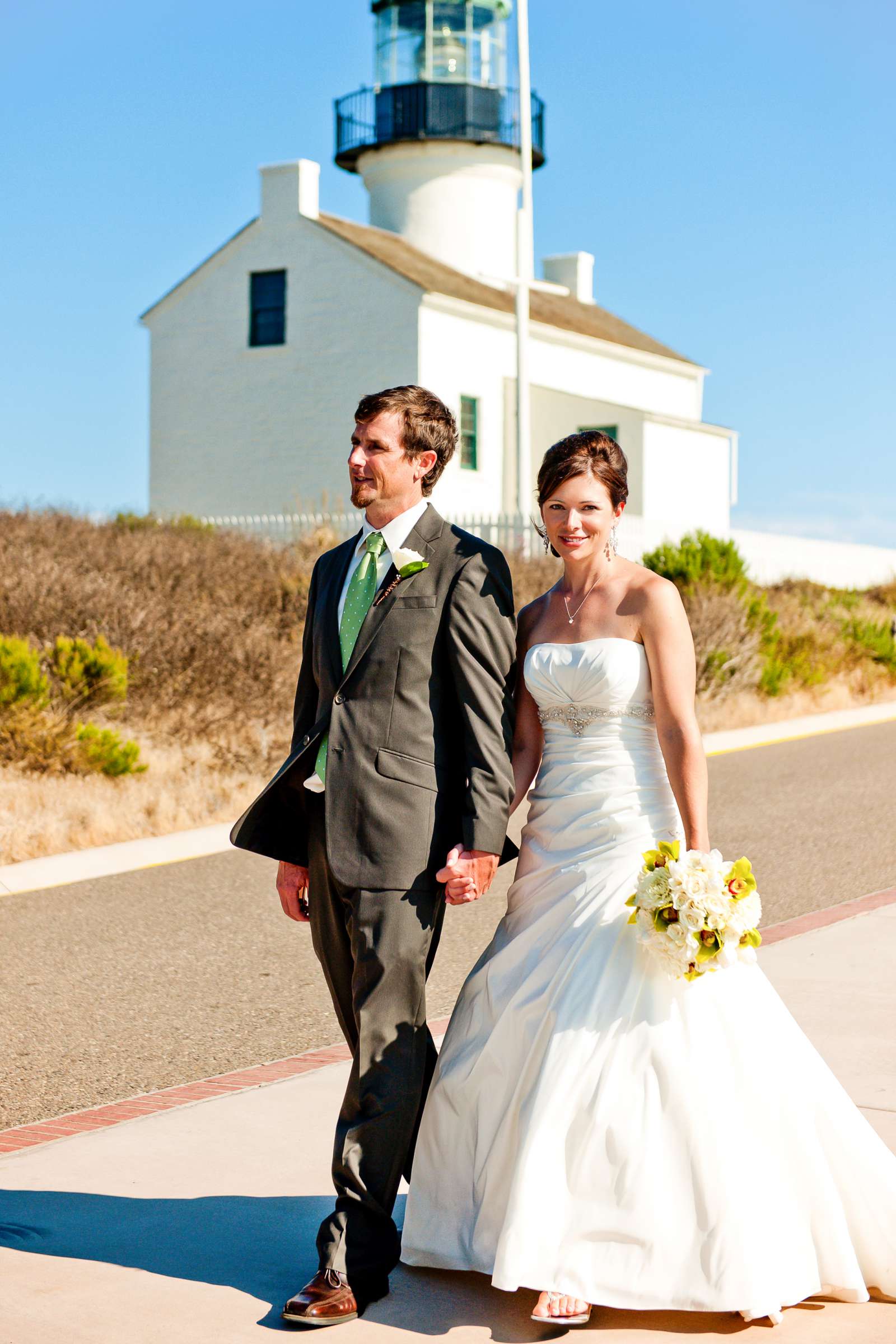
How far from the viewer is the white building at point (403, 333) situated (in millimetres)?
29859

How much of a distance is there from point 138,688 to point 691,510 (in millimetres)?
21467

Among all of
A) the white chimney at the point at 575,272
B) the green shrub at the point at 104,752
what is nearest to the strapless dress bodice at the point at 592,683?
the green shrub at the point at 104,752

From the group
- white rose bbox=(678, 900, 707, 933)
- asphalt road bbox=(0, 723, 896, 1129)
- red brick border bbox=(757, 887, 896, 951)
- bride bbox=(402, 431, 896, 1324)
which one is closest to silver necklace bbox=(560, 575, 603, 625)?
bride bbox=(402, 431, 896, 1324)

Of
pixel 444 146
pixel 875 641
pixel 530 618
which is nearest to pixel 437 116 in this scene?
pixel 444 146

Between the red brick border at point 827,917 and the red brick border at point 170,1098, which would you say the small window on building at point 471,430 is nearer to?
the red brick border at point 827,917

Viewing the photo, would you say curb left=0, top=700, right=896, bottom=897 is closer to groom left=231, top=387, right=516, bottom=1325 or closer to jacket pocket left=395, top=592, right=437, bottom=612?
groom left=231, top=387, right=516, bottom=1325

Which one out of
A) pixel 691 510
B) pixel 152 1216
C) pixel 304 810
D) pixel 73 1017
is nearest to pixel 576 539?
pixel 304 810

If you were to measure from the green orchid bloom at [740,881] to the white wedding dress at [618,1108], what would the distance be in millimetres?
190

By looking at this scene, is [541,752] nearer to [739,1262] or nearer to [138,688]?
[739,1262]

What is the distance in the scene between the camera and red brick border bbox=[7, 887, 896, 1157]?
5.02 m

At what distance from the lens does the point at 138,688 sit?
14.3 meters

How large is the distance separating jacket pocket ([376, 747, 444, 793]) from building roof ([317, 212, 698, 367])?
26.0 metres

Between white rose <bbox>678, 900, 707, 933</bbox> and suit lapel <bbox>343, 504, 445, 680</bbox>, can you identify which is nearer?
white rose <bbox>678, 900, 707, 933</bbox>

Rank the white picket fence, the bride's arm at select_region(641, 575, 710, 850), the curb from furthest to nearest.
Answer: the white picket fence → the curb → the bride's arm at select_region(641, 575, 710, 850)
